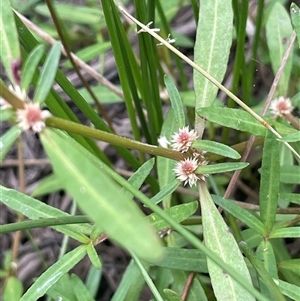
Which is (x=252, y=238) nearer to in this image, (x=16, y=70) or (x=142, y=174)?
(x=142, y=174)

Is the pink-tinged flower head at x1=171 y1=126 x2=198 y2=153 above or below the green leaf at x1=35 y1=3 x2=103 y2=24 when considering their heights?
below

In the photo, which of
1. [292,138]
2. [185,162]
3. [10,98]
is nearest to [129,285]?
[185,162]

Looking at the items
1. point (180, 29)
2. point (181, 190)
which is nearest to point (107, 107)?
point (180, 29)

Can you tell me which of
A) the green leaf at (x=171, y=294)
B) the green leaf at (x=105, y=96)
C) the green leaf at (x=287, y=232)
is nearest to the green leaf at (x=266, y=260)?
the green leaf at (x=287, y=232)

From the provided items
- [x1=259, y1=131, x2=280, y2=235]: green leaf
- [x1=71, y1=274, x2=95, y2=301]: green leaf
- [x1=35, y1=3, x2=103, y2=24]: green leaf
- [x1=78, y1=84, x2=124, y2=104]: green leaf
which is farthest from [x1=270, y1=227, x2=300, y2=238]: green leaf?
[x1=35, y1=3, x2=103, y2=24]: green leaf

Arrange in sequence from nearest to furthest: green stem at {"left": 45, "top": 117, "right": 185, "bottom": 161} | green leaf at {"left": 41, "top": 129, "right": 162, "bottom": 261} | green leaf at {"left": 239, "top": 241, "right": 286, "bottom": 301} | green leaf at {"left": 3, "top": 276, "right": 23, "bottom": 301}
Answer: green leaf at {"left": 41, "top": 129, "right": 162, "bottom": 261}
green stem at {"left": 45, "top": 117, "right": 185, "bottom": 161}
green leaf at {"left": 239, "top": 241, "right": 286, "bottom": 301}
green leaf at {"left": 3, "top": 276, "right": 23, "bottom": 301}

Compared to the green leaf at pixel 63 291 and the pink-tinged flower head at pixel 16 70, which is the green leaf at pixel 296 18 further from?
the green leaf at pixel 63 291

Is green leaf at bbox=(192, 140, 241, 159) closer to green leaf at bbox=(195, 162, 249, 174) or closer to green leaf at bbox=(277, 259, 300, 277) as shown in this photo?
green leaf at bbox=(195, 162, 249, 174)
